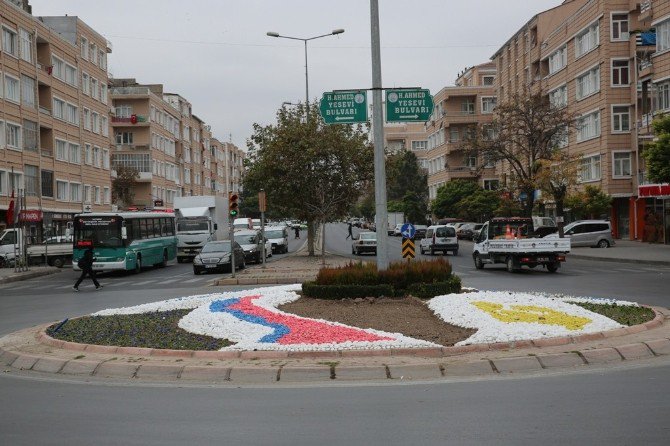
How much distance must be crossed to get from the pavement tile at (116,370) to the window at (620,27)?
48.7 metres

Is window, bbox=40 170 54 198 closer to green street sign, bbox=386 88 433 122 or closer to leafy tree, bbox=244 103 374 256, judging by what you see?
leafy tree, bbox=244 103 374 256

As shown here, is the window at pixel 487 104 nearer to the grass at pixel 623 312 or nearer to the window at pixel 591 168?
the window at pixel 591 168

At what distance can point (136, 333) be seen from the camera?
1173 cm

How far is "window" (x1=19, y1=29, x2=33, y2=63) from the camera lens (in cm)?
4953

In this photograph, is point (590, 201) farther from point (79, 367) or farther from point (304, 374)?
point (79, 367)

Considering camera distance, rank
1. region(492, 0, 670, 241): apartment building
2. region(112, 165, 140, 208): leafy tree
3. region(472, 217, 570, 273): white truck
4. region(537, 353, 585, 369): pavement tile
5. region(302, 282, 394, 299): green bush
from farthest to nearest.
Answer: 1. region(112, 165, 140, 208): leafy tree
2. region(492, 0, 670, 241): apartment building
3. region(472, 217, 570, 273): white truck
4. region(302, 282, 394, 299): green bush
5. region(537, 353, 585, 369): pavement tile

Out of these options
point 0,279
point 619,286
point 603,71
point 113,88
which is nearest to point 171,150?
point 113,88

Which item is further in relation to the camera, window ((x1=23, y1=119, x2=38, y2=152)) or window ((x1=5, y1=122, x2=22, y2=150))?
window ((x1=23, y1=119, x2=38, y2=152))

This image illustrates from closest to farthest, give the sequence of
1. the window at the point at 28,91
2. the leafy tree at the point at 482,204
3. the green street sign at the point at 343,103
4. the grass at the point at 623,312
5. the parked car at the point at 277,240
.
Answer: the grass at the point at 623,312 < the green street sign at the point at 343,103 < the window at the point at 28,91 < the parked car at the point at 277,240 < the leafy tree at the point at 482,204

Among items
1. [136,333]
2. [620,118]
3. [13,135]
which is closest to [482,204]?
[620,118]

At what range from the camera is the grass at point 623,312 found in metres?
11.9

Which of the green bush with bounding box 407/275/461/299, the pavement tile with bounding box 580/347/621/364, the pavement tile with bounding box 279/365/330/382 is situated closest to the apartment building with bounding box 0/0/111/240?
the green bush with bounding box 407/275/461/299

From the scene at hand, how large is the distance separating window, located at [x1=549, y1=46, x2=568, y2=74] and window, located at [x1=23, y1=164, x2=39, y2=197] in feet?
135

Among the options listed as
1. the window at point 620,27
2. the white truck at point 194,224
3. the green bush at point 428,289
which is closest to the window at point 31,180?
the white truck at point 194,224
